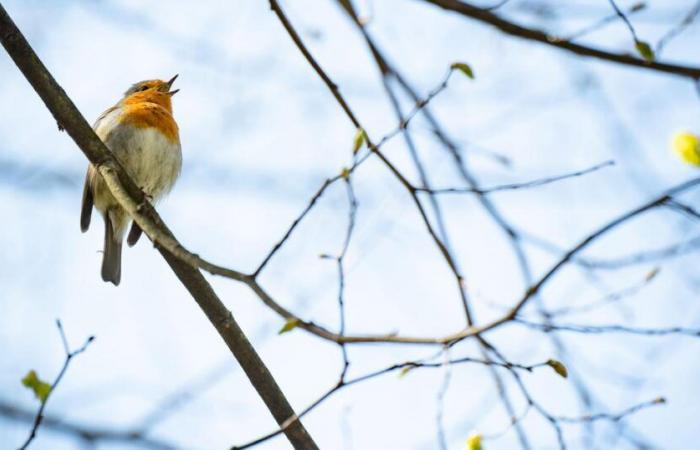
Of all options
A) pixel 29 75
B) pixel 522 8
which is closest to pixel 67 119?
pixel 29 75

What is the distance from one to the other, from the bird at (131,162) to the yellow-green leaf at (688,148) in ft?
9.88

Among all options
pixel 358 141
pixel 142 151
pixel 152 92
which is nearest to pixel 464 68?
pixel 358 141

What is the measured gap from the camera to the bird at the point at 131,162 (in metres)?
4.70

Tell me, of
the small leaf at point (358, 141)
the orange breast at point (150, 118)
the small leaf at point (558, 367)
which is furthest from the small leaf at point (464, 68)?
the orange breast at point (150, 118)

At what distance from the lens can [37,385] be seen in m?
2.91

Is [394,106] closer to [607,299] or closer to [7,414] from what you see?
[607,299]

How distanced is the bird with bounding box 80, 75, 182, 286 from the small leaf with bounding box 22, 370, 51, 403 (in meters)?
1.73

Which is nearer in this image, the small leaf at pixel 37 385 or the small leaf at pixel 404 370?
the small leaf at pixel 404 370

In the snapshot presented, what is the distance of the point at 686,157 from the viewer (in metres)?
2.69

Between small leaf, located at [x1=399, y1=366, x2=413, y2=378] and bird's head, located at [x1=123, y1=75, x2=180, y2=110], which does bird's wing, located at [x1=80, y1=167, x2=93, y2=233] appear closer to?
bird's head, located at [x1=123, y1=75, x2=180, y2=110]

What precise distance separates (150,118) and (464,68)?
254 centimetres

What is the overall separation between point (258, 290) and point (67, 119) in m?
1.36

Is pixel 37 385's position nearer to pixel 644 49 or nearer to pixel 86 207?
pixel 86 207

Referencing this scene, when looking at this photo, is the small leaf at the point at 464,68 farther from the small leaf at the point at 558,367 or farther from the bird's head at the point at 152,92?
the bird's head at the point at 152,92
